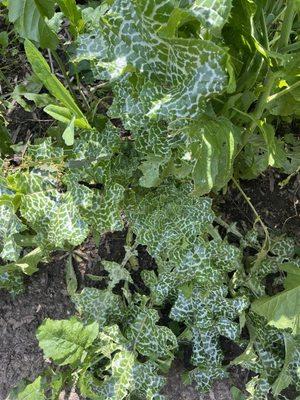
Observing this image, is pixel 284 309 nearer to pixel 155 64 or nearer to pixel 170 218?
pixel 170 218

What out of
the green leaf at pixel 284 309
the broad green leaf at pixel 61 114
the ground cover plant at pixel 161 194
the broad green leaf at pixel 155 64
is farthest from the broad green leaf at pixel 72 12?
the green leaf at pixel 284 309

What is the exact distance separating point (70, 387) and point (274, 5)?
111 centimetres

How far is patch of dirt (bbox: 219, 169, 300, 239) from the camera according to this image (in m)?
1.66

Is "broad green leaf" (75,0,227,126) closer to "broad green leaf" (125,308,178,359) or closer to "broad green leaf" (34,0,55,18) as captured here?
"broad green leaf" (34,0,55,18)

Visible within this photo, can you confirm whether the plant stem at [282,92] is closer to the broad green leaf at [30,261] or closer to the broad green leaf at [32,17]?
the broad green leaf at [32,17]

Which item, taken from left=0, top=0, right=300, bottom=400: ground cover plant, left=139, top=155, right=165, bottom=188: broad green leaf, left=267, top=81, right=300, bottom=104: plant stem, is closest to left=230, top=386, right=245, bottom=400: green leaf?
left=0, top=0, right=300, bottom=400: ground cover plant

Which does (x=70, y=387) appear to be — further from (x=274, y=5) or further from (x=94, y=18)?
(x=274, y=5)

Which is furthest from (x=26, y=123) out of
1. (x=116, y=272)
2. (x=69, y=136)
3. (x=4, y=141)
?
(x=69, y=136)

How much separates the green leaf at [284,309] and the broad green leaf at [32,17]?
838mm

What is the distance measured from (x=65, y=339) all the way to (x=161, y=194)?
418 mm

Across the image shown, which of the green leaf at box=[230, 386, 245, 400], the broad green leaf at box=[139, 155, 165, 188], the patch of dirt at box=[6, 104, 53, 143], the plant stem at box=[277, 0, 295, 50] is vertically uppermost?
the plant stem at box=[277, 0, 295, 50]

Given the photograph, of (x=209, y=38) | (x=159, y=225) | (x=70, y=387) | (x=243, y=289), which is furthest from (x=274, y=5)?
(x=70, y=387)

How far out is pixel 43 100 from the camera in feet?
4.93

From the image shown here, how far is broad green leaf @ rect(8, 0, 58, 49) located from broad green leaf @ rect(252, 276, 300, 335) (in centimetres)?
84
